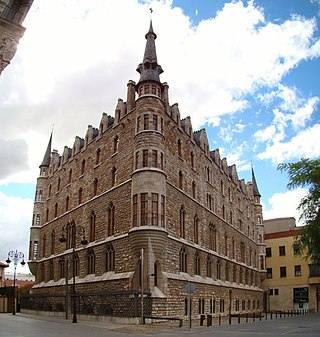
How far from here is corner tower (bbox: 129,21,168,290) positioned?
2742cm

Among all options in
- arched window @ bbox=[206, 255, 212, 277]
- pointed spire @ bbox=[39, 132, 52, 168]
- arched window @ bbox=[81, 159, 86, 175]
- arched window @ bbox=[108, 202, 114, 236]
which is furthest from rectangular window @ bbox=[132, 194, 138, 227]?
pointed spire @ bbox=[39, 132, 52, 168]

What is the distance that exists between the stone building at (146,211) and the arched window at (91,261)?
81mm

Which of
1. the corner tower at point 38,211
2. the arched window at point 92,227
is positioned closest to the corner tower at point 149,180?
the arched window at point 92,227

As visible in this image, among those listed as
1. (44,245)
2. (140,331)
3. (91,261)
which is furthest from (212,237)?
(140,331)

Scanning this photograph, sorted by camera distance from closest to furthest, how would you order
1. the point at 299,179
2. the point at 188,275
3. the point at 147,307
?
the point at 299,179, the point at 147,307, the point at 188,275

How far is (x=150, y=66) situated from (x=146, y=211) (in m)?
11.8

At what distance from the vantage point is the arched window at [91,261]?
33438 millimetres

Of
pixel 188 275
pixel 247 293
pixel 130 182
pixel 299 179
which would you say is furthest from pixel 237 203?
pixel 299 179

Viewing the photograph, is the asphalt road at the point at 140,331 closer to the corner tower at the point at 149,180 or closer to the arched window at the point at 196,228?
the corner tower at the point at 149,180

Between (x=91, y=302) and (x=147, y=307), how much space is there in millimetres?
6437

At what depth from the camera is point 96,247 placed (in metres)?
33.2

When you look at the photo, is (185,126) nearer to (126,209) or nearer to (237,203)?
(126,209)

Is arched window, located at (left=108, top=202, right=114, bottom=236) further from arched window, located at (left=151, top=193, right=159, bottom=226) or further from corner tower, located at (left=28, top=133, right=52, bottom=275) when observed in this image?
corner tower, located at (left=28, top=133, right=52, bottom=275)

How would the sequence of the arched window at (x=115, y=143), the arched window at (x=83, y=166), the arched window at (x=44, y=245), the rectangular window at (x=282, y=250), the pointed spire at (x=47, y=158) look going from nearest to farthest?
the arched window at (x=115, y=143) → the arched window at (x=83, y=166) → the arched window at (x=44, y=245) → the pointed spire at (x=47, y=158) → the rectangular window at (x=282, y=250)
